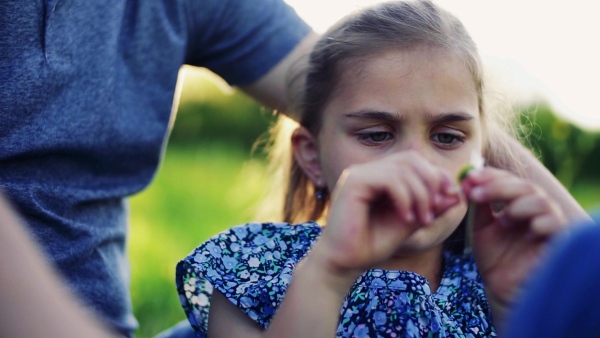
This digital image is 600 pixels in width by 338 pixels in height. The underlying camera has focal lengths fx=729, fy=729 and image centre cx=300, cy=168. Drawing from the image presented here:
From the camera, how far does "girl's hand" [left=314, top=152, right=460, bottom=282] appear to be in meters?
1.08

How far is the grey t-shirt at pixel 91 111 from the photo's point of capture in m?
1.46

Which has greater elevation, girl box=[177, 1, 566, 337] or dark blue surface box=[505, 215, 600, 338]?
dark blue surface box=[505, 215, 600, 338]

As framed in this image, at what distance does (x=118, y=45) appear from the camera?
1.71 metres

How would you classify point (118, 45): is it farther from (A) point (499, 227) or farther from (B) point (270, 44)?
(A) point (499, 227)

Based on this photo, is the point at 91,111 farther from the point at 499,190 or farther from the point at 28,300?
the point at 499,190

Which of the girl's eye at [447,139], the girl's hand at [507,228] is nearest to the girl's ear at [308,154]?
the girl's eye at [447,139]

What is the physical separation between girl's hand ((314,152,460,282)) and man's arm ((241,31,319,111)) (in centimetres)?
91

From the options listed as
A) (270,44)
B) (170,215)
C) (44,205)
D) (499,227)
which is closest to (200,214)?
(170,215)

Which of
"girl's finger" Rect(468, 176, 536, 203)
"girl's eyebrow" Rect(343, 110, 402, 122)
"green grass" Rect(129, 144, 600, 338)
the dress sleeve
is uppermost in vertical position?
"girl's finger" Rect(468, 176, 536, 203)

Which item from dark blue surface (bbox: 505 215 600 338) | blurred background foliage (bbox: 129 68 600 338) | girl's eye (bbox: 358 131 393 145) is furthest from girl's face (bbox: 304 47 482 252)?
dark blue surface (bbox: 505 215 600 338)

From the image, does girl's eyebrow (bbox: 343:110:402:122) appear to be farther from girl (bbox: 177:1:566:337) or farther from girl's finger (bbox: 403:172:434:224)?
girl's finger (bbox: 403:172:434:224)

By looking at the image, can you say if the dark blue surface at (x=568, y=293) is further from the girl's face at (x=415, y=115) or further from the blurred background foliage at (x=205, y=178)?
the blurred background foliage at (x=205, y=178)

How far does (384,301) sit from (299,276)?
414mm

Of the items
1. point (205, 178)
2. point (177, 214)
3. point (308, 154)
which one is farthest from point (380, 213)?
point (205, 178)
